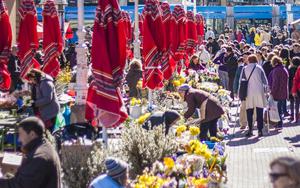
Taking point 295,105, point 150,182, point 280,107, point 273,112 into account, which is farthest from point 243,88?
point 150,182

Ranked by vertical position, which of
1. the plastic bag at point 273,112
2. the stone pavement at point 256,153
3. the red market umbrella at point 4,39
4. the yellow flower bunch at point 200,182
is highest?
the red market umbrella at point 4,39

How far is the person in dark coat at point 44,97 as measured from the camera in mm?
12539

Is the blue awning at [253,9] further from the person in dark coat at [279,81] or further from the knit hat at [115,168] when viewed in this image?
the knit hat at [115,168]

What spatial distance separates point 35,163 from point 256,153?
8.48 metres

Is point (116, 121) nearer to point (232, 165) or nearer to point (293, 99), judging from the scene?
point (232, 165)

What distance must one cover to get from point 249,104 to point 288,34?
91.9 feet

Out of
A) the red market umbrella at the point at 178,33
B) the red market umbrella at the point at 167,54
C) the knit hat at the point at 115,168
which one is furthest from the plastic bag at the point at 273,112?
the knit hat at the point at 115,168

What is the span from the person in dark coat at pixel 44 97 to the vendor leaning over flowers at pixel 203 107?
234 centimetres

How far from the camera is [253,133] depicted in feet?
57.2

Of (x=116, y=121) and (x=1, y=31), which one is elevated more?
(x=1, y=31)

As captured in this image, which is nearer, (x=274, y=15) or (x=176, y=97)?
(x=176, y=97)

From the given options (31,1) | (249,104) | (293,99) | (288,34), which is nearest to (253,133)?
(249,104)

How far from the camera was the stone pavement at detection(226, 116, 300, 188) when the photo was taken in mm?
12148

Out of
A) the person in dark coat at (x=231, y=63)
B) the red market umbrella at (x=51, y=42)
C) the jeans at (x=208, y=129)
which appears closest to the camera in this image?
the jeans at (x=208, y=129)
